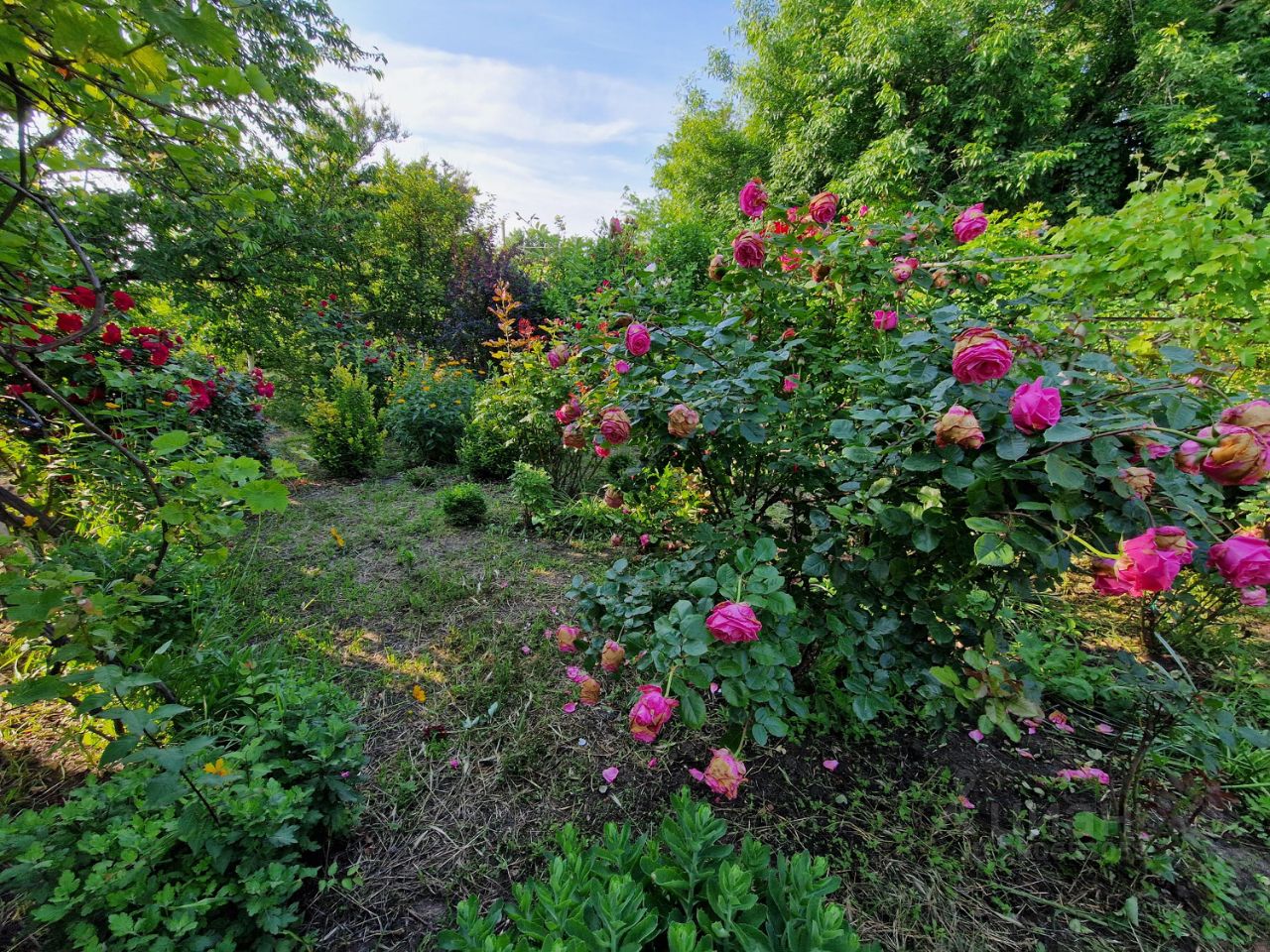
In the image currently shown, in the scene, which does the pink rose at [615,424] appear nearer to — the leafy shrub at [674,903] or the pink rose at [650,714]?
the pink rose at [650,714]

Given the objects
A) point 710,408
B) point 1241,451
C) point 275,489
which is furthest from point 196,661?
point 1241,451

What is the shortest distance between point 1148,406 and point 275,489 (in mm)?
1766

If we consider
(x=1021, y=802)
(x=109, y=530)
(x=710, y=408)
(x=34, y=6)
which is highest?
(x=34, y=6)

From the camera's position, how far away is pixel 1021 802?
1.37m

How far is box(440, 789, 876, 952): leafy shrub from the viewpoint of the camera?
75cm

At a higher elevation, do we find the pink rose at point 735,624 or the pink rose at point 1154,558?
the pink rose at point 1154,558

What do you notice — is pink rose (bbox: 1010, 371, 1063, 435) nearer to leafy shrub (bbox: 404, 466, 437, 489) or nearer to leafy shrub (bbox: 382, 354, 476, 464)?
leafy shrub (bbox: 404, 466, 437, 489)

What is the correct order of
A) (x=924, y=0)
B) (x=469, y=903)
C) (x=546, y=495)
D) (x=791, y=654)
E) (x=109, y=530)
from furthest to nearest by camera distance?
(x=924, y=0) < (x=546, y=495) < (x=109, y=530) < (x=791, y=654) < (x=469, y=903)

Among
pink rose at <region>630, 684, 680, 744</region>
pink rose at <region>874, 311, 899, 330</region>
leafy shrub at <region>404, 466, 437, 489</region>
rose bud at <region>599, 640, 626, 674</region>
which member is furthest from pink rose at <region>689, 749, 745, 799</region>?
leafy shrub at <region>404, 466, 437, 489</region>

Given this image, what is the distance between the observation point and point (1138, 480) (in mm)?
768

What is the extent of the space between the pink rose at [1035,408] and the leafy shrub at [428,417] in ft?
14.4

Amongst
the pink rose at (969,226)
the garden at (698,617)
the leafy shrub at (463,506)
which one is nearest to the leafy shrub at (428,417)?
the leafy shrub at (463,506)

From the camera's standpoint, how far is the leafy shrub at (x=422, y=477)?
4152 millimetres

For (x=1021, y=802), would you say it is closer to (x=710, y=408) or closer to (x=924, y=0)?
(x=710, y=408)
